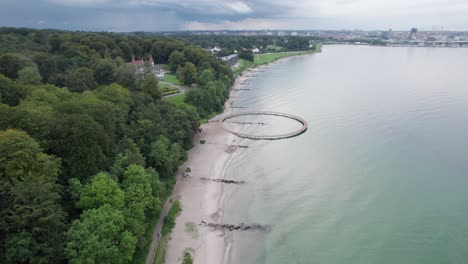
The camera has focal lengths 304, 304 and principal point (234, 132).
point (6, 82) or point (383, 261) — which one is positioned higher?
point (6, 82)

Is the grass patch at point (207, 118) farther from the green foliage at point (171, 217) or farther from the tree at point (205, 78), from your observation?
the green foliage at point (171, 217)

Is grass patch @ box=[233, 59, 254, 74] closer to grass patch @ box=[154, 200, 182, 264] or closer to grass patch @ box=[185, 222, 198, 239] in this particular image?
grass patch @ box=[154, 200, 182, 264]

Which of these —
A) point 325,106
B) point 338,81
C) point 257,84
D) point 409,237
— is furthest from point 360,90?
point 409,237

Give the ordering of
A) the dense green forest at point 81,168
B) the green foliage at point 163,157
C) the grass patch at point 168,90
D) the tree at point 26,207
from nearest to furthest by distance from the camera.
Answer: the tree at point 26,207 → the dense green forest at point 81,168 → the green foliage at point 163,157 → the grass patch at point 168,90

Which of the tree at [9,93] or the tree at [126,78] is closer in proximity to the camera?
the tree at [9,93]

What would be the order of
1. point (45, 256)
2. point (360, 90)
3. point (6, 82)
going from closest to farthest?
point (45, 256) → point (6, 82) → point (360, 90)

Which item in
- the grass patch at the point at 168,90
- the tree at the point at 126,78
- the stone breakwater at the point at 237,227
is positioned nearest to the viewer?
the stone breakwater at the point at 237,227

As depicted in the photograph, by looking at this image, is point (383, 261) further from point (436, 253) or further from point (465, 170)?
point (465, 170)

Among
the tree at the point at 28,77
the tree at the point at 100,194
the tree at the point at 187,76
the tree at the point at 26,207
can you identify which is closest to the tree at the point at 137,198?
the tree at the point at 100,194
